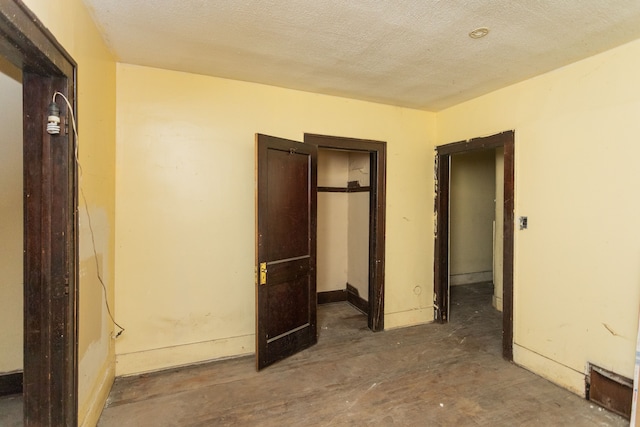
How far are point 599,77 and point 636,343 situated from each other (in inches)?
70.9

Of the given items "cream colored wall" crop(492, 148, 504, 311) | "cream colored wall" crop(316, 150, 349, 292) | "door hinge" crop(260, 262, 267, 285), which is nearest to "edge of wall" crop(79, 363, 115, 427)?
"door hinge" crop(260, 262, 267, 285)

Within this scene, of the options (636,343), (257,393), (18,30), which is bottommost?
(257,393)

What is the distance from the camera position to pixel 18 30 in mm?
1118

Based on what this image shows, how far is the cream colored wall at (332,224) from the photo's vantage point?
14.2 feet

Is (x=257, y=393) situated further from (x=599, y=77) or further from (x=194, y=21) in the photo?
(x=599, y=77)

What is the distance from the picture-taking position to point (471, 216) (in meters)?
5.34

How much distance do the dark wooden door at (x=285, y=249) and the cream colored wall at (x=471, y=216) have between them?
3.15 metres

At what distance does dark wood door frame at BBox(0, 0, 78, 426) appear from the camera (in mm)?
1490

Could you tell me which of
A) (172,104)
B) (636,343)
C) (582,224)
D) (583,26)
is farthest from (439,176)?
(172,104)

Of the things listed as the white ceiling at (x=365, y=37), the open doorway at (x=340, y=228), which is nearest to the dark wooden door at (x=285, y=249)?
the white ceiling at (x=365, y=37)

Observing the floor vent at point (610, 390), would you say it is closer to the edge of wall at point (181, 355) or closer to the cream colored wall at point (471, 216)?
the edge of wall at point (181, 355)

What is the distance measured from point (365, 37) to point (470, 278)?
462 cm

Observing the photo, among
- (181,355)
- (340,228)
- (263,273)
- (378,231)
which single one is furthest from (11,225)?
(340,228)

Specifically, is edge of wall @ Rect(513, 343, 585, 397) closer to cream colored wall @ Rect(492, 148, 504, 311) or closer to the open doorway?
cream colored wall @ Rect(492, 148, 504, 311)
